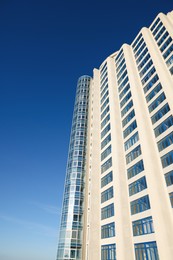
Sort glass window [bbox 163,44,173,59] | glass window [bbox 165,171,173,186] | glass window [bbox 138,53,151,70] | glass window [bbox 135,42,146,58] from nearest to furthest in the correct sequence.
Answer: glass window [bbox 165,171,173,186] → glass window [bbox 163,44,173,59] → glass window [bbox 138,53,151,70] → glass window [bbox 135,42,146,58]

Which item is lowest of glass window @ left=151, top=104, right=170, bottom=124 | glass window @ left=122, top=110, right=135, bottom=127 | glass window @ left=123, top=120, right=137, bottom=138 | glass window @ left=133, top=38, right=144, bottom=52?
glass window @ left=151, top=104, right=170, bottom=124

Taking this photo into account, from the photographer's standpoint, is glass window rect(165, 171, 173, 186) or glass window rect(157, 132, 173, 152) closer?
glass window rect(165, 171, 173, 186)

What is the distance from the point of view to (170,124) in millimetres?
25734

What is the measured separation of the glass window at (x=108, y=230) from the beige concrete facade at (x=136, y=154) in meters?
0.26

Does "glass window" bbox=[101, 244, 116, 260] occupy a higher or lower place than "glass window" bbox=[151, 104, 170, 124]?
lower

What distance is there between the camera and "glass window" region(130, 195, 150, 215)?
23938 millimetres

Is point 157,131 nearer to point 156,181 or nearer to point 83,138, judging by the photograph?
point 156,181

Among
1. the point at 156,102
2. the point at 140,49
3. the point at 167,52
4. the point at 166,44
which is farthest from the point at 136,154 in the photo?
the point at 140,49

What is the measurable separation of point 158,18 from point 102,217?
4438 centimetres

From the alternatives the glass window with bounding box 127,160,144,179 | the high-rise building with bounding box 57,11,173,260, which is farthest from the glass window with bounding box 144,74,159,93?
the glass window with bounding box 127,160,144,179

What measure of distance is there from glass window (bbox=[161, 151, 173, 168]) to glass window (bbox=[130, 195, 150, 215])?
16.1ft

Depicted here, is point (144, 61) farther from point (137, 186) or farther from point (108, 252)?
point (108, 252)

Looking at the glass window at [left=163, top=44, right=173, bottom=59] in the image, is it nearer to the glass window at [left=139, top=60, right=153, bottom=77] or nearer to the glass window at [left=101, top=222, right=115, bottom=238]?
the glass window at [left=139, top=60, right=153, bottom=77]

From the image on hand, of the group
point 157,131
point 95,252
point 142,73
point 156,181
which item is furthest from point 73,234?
point 142,73
